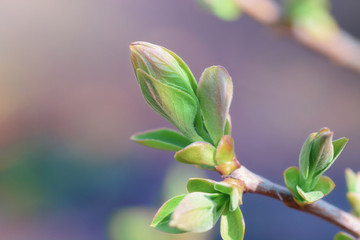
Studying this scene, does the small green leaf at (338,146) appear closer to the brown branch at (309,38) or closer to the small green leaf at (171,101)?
the small green leaf at (171,101)

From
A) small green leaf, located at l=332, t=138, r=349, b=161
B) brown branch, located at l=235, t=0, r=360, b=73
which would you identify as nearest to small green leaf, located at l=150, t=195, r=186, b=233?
small green leaf, located at l=332, t=138, r=349, b=161

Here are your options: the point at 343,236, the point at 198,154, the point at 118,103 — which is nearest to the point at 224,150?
the point at 198,154

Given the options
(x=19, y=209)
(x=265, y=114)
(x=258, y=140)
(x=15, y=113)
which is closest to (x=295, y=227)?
(x=258, y=140)

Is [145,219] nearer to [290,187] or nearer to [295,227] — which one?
[290,187]

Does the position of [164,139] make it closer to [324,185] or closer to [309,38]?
[324,185]

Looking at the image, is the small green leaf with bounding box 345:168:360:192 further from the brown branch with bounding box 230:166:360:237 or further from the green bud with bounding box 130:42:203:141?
the green bud with bounding box 130:42:203:141

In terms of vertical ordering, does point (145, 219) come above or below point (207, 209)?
below
